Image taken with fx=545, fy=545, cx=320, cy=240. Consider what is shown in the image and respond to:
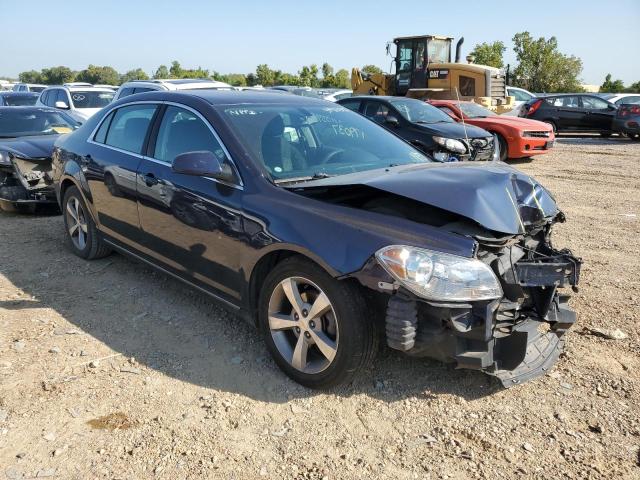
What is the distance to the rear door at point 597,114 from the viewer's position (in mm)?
17172

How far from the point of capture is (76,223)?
534cm

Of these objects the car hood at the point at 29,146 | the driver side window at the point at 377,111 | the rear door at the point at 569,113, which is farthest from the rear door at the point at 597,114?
the car hood at the point at 29,146

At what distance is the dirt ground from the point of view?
2.54 m

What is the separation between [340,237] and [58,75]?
306 ft

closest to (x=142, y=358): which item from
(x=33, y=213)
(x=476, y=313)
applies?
(x=476, y=313)

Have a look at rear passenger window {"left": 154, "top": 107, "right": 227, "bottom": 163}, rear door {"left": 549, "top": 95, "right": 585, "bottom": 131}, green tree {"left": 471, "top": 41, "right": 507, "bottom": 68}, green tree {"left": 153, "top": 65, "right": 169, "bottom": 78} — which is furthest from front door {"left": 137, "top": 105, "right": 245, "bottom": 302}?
green tree {"left": 153, "top": 65, "right": 169, "bottom": 78}

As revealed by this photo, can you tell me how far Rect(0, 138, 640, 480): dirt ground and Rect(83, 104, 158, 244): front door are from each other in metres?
0.63

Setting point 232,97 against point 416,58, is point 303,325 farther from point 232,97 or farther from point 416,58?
point 416,58

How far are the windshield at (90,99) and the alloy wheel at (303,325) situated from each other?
12.2m

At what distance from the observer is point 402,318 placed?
8.54 ft

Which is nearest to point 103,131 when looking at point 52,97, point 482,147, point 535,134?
point 482,147

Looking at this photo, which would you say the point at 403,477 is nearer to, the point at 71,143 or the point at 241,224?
the point at 241,224

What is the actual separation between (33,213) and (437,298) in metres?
6.19

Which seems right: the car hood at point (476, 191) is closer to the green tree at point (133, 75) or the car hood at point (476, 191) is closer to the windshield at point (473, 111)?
the windshield at point (473, 111)
